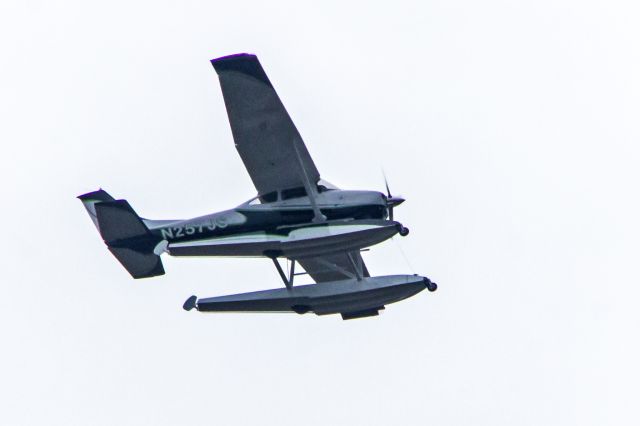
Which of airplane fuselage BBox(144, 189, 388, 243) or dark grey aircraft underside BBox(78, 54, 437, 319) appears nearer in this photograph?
dark grey aircraft underside BBox(78, 54, 437, 319)

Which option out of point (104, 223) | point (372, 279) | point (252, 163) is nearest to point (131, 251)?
point (104, 223)

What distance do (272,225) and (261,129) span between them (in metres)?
1.89

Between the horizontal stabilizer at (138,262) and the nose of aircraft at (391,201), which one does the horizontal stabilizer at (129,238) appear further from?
the nose of aircraft at (391,201)

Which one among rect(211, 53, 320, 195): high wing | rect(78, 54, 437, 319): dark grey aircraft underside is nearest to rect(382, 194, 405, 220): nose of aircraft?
rect(78, 54, 437, 319): dark grey aircraft underside

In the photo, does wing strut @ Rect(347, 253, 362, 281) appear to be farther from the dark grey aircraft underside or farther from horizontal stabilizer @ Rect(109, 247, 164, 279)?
horizontal stabilizer @ Rect(109, 247, 164, 279)

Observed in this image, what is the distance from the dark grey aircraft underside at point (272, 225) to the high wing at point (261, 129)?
0.02 meters

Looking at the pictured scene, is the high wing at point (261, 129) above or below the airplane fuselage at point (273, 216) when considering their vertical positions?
above

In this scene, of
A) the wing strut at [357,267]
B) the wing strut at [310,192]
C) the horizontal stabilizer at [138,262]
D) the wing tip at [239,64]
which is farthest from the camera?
the wing strut at [357,267]

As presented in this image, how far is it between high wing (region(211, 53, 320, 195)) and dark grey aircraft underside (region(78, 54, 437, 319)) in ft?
0.06

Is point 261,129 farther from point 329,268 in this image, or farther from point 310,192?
point 329,268

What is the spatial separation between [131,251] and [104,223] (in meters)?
0.86

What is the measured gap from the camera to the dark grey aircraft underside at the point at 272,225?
90.9 ft

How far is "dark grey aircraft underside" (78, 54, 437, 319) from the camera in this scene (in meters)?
27.7

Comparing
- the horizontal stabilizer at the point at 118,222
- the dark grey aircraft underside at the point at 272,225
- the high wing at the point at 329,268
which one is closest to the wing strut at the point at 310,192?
the dark grey aircraft underside at the point at 272,225
